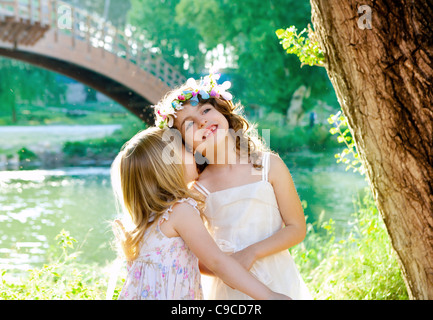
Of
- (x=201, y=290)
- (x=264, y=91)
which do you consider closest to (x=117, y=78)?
(x=264, y=91)

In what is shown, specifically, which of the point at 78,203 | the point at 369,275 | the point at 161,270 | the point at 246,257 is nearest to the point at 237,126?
the point at 246,257

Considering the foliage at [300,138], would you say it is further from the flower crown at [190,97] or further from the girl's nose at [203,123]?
the girl's nose at [203,123]

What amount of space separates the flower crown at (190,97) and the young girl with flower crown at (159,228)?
6.7 inches

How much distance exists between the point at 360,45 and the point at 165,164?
0.65 meters

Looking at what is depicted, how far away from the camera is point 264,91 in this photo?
10234 millimetres

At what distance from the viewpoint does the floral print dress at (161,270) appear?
1464 millimetres

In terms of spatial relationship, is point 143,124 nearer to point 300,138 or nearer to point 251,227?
point 300,138

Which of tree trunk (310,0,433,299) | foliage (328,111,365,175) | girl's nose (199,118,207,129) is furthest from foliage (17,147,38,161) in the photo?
tree trunk (310,0,433,299)

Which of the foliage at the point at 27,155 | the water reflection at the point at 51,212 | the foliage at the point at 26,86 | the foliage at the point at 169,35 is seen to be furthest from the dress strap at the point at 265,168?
the foliage at the point at 26,86

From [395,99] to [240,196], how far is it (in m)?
0.56

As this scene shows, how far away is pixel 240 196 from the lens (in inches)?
65.8

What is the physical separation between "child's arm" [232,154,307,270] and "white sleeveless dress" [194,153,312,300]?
0.02m

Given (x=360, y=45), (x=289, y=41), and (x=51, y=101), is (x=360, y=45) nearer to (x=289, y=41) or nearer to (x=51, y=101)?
(x=289, y=41)

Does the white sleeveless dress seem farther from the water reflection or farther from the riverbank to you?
the riverbank
